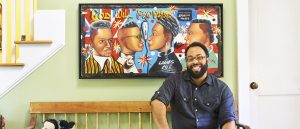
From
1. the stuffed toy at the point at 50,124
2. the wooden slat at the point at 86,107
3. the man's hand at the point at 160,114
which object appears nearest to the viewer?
the man's hand at the point at 160,114

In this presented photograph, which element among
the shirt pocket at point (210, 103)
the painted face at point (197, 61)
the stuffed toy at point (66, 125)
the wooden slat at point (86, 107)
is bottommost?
the stuffed toy at point (66, 125)

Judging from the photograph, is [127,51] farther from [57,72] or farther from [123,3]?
[57,72]

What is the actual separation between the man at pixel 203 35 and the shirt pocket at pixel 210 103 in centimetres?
50

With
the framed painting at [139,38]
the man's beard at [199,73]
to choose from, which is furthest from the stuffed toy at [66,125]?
the man's beard at [199,73]

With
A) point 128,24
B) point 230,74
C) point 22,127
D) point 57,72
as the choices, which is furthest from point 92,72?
point 230,74

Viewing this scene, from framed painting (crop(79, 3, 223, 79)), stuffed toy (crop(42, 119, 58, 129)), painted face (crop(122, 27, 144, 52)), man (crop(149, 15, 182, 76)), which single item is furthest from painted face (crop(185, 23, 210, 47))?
stuffed toy (crop(42, 119, 58, 129))

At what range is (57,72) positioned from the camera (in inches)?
98.1

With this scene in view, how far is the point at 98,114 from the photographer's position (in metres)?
2.48

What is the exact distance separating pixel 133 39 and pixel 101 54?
30 cm

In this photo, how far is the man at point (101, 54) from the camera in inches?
96.5

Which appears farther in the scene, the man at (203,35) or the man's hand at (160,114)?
the man at (203,35)

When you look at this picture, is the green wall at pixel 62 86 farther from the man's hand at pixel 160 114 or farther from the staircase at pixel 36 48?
the man's hand at pixel 160 114

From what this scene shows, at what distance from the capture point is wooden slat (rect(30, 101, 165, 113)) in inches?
94.8

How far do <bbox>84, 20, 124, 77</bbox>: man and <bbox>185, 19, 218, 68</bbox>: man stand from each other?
0.66 m
